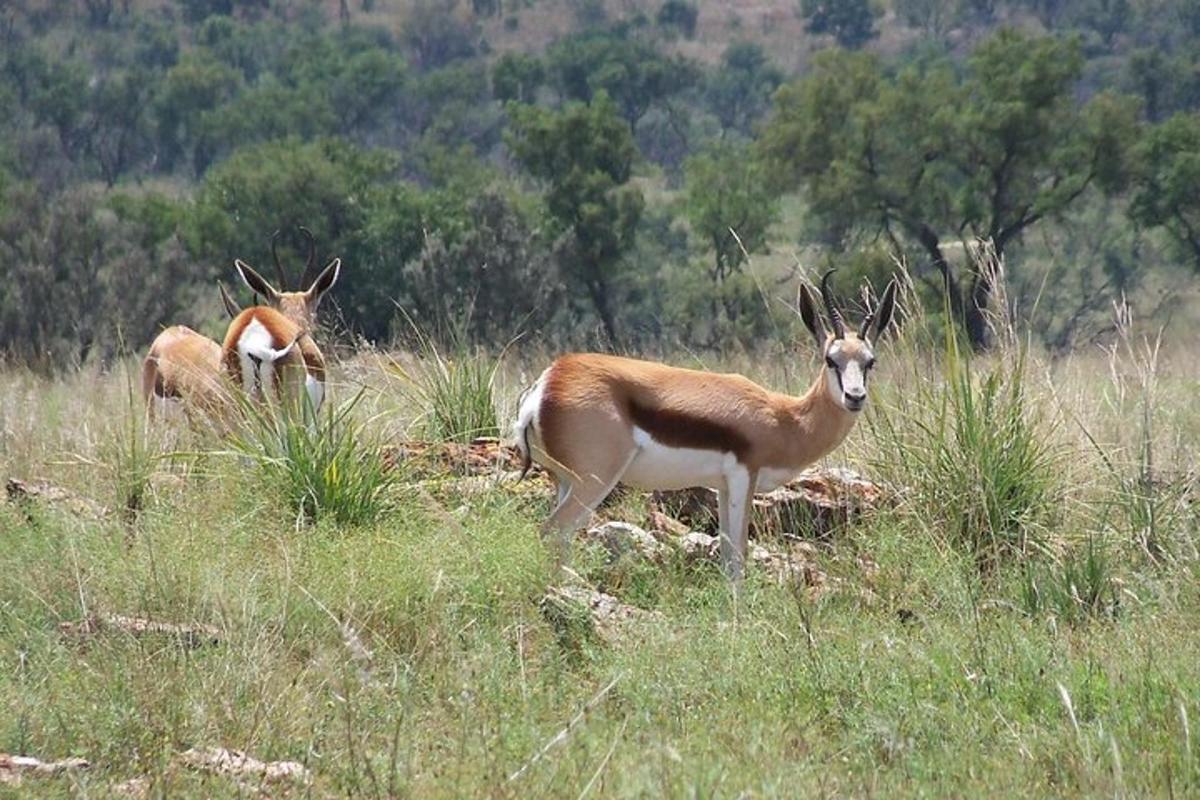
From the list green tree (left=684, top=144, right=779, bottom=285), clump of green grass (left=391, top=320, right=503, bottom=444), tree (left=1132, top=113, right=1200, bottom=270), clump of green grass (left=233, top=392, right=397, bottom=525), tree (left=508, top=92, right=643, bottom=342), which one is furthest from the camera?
green tree (left=684, top=144, right=779, bottom=285)

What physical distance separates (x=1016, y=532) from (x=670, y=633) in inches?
85.5

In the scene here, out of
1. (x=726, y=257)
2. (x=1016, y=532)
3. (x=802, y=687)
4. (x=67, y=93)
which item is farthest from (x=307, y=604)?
(x=67, y=93)

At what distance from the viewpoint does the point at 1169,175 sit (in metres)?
27.7

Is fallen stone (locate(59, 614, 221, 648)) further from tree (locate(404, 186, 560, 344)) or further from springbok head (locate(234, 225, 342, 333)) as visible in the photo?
tree (locate(404, 186, 560, 344))

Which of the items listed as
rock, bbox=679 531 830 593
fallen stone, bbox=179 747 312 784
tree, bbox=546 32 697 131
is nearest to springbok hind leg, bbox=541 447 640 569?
rock, bbox=679 531 830 593

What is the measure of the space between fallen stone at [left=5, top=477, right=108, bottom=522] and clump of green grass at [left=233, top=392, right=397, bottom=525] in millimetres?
758

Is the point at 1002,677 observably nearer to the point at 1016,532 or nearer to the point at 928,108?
the point at 1016,532

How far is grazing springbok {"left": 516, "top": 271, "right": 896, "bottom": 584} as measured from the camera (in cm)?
785

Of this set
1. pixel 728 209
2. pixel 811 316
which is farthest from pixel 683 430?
pixel 728 209

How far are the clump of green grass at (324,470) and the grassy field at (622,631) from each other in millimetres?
16

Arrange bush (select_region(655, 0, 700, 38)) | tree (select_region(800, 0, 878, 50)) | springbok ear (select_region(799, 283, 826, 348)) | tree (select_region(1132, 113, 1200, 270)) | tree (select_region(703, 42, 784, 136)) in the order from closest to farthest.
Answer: springbok ear (select_region(799, 283, 826, 348))
tree (select_region(1132, 113, 1200, 270))
tree (select_region(703, 42, 784, 136))
tree (select_region(800, 0, 878, 50))
bush (select_region(655, 0, 700, 38))

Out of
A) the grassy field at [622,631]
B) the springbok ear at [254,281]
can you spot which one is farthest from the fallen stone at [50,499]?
the springbok ear at [254,281]

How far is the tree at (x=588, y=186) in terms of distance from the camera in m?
28.5

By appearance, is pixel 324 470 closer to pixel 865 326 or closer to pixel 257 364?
pixel 257 364
